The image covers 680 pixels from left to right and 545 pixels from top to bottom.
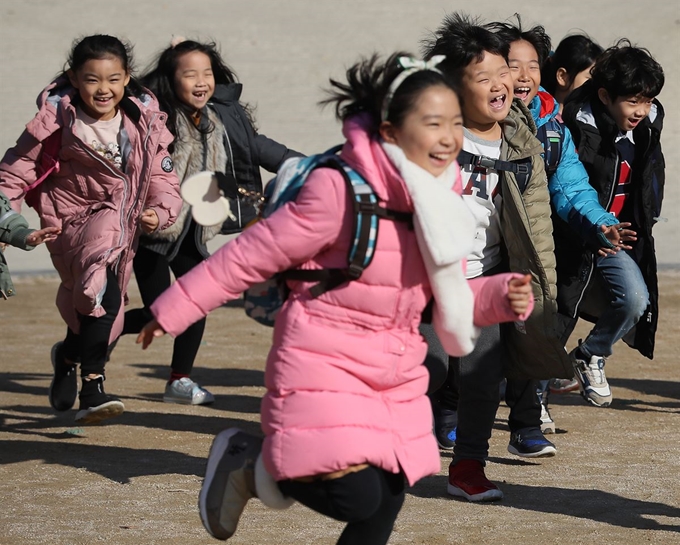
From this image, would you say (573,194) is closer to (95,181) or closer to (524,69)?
(524,69)

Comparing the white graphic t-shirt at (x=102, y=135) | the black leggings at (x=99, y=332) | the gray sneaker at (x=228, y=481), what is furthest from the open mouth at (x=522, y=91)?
the gray sneaker at (x=228, y=481)

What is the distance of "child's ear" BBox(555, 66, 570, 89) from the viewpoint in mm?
8258

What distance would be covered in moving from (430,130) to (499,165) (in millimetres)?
1627

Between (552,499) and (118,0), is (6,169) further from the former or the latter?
(118,0)

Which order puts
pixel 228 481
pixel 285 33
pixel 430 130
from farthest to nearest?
pixel 285 33
pixel 228 481
pixel 430 130

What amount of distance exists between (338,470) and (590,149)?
3288 millimetres

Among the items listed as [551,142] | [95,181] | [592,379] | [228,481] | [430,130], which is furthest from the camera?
[592,379]

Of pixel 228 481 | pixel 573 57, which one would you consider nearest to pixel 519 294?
pixel 228 481

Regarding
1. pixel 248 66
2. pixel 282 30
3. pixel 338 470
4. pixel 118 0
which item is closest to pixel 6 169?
pixel 338 470

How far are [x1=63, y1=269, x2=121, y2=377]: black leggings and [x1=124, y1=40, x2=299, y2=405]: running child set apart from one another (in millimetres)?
668

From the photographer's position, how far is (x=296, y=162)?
372 centimetres

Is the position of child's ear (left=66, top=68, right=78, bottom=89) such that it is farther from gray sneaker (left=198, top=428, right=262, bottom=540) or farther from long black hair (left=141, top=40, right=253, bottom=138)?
gray sneaker (left=198, top=428, right=262, bottom=540)

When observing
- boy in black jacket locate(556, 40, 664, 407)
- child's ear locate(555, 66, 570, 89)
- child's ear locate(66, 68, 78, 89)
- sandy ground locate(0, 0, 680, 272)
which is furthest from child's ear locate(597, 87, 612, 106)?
sandy ground locate(0, 0, 680, 272)

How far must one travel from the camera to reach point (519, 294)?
366 cm
